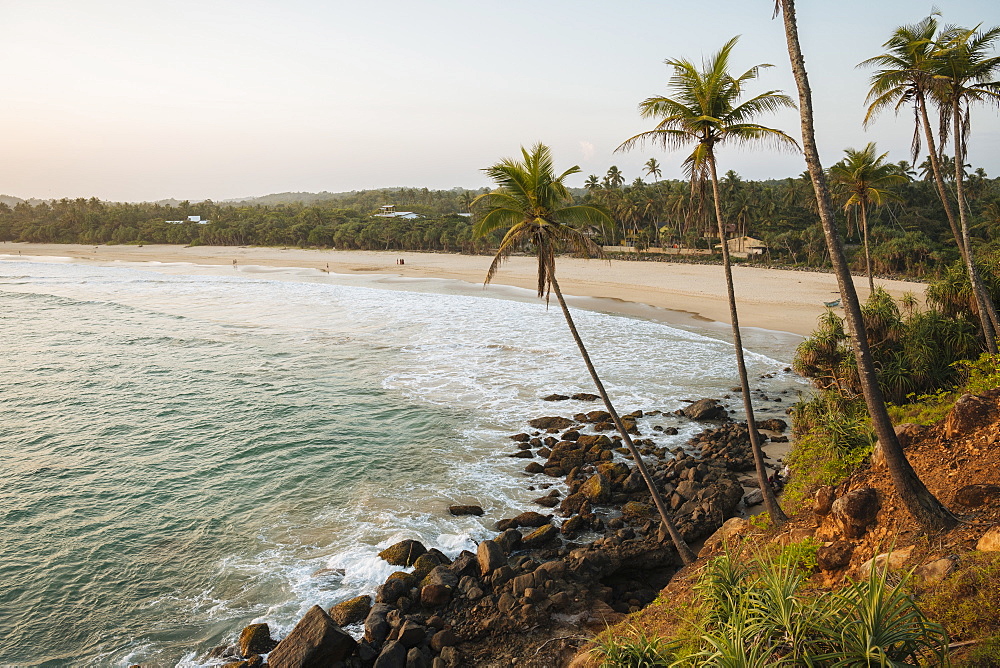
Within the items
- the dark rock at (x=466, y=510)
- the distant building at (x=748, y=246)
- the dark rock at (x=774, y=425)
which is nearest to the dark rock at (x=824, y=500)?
the dark rock at (x=466, y=510)

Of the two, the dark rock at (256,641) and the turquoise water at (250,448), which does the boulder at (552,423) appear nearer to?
the turquoise water at (250,448)

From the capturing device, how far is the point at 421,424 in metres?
21.5

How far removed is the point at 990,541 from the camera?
6031mm

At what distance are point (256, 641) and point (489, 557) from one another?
4.65m

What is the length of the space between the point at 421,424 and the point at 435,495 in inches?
230

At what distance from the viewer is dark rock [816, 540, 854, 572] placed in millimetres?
7227

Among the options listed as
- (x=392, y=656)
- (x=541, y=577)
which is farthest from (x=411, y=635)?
(x=541, y=577)

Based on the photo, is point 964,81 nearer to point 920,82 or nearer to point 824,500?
point 920,82

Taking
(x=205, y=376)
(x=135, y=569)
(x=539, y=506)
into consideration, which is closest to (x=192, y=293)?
(x=205, y=376)

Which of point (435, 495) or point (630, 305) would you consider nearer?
point (435, 495)

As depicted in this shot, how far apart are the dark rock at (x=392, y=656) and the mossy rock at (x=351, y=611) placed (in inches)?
50.6

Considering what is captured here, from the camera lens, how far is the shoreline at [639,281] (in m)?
37.7

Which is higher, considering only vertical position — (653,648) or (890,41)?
(890,41)

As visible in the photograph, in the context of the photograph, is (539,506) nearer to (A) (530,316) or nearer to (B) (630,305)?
(A) (530,316)
